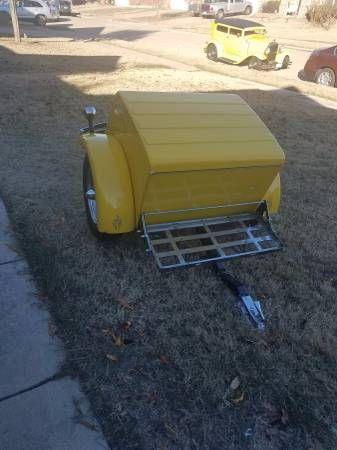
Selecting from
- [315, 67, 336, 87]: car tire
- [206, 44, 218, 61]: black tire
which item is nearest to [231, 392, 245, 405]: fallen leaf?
[315, 67, 336, 87]: car tire

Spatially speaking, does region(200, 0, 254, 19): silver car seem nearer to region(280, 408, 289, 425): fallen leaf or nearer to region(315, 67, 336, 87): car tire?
region(315, 67, 336, 87): car tire

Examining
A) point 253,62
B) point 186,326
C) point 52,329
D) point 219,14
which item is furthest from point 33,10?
point 186,326

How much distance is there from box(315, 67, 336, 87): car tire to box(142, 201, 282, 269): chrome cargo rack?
9.87m

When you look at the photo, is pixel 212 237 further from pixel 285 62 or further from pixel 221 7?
pixel 221 7

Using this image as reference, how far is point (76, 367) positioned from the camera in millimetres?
2510

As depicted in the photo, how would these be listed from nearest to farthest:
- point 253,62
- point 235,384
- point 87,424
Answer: point 87,424, point 235,384, point 253,62

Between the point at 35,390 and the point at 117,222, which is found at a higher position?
the point at 117,222

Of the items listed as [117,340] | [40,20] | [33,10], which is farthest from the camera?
[40,20]

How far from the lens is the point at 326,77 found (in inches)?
471

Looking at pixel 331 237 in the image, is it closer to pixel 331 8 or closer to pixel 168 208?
pixel 168 208

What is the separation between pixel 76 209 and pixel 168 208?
1474 millimetres

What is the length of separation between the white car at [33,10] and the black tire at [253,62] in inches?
694

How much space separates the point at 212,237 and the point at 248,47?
12.2 metres

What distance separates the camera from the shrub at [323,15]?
89.5ft
